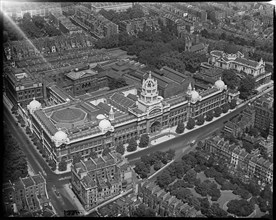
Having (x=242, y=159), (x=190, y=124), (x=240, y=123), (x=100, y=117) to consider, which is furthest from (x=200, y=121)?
(x=100, y=117)

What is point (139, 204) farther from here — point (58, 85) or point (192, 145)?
point (58, 85)

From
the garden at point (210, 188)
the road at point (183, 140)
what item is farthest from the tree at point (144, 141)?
the garden at point (210, 188)

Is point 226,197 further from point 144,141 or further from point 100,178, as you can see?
point 144,141

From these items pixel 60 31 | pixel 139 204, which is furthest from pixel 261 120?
pixel 60 31

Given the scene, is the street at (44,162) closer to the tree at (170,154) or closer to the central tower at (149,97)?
the tree at (170,154)

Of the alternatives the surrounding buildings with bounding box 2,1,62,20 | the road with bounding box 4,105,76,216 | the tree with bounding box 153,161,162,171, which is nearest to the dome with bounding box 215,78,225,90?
the tree with bounding box 153,161,162,171
